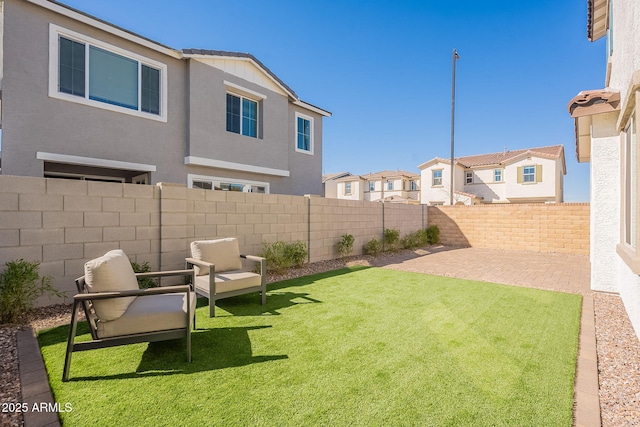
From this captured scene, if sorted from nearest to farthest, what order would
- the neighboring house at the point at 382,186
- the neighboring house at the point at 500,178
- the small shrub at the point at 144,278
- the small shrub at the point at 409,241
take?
the small shrub at the point at 144,278 < the small shrub at the point at 409,241 < the neighboring house at the point at 500,178 < the neighboring house at the point at 382,186

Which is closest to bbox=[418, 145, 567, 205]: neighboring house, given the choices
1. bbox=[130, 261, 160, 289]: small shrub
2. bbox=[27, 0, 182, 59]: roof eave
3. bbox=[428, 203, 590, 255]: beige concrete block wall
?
bbox=[428, 203, 590, 255]: beige concrete block wall

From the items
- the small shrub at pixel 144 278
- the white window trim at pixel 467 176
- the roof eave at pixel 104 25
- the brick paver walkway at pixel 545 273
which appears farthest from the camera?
the white window trim at pixel 467 176

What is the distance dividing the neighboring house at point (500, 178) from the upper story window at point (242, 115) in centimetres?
2195

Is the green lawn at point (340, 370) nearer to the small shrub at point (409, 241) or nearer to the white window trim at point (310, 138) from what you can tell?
the small shrub at point (409, 241)

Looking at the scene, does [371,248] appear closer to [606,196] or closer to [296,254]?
[296,254]

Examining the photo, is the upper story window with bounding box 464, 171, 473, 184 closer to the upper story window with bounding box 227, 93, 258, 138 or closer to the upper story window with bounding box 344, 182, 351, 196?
the upper story window with bounding box 344, 182, 351, 196

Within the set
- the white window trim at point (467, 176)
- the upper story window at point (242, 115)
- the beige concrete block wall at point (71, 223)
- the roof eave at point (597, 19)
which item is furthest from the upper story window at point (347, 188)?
the beige concrete block wall at point (71, 223)

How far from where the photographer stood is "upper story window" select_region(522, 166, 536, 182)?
26422 mm

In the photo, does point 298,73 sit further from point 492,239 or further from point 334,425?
point 334,425

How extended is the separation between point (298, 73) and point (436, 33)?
6.71m

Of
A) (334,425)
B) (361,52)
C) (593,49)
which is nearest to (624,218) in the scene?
(334,425)

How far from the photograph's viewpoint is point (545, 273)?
8422 mm

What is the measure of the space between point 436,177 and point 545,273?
2352 cm

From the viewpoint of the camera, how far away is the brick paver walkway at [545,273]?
2.73 m
